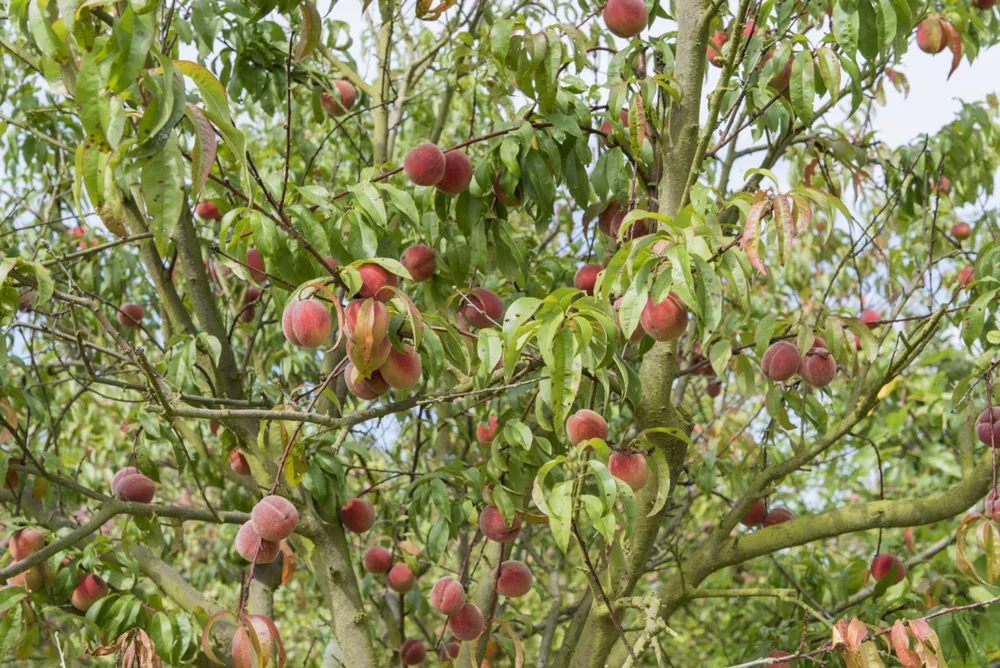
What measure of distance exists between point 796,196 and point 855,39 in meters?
0.55

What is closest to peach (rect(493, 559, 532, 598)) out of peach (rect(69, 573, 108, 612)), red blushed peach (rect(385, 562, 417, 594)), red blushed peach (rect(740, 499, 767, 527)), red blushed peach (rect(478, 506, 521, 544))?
red blushed peach (rect(478, 506, 521, 544))

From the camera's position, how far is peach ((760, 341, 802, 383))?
6.54 feet

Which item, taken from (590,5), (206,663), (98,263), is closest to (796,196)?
(590,5)

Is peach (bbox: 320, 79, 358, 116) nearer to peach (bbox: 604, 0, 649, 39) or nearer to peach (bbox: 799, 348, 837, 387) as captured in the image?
peach (bbox: 604, 0, 649, 39)

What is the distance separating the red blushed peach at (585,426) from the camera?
1.72 meters

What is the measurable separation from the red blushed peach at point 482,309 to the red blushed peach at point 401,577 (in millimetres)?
925

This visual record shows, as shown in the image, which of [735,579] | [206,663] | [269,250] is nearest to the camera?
[269,250]

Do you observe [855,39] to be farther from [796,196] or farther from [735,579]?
[735,579]

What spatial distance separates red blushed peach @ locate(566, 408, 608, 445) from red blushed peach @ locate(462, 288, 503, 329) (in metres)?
0.35

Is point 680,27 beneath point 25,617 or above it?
above

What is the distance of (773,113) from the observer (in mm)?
2078

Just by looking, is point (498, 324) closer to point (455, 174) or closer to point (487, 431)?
point (455, 174)

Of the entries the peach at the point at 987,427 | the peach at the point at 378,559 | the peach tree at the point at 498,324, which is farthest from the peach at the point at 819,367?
the peach at the point at 378,559

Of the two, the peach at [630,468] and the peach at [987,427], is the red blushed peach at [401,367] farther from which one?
the peach at [987,427]
